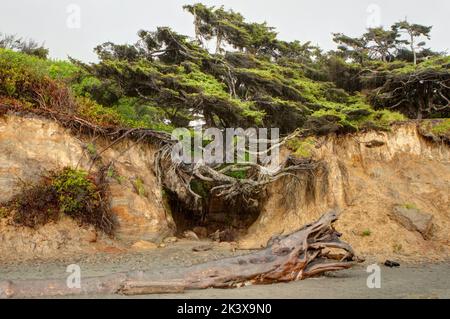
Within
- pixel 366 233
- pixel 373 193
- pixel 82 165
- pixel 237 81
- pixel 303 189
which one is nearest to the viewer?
pixel 82 165

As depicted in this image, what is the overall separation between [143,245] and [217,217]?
5802 mm

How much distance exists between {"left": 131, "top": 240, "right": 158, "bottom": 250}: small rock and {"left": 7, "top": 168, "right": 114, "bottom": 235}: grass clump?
810 mm

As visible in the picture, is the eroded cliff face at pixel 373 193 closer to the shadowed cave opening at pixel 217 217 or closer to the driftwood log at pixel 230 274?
the shadowed cave opening at pixel 217 217

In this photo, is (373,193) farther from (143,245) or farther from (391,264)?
(143,245)

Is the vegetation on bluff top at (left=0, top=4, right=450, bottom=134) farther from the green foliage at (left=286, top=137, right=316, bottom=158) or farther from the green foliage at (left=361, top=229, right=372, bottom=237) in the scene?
the green foliage at (left=361, top=229, right=372, bottom=237)

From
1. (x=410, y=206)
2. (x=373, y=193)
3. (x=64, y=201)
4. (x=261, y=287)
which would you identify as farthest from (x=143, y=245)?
(x=410, y=206)

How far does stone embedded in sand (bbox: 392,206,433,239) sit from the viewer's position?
12.7 metres

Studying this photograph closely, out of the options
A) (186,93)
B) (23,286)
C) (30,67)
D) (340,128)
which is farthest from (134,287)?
(340,128)

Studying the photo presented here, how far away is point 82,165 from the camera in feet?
40.8

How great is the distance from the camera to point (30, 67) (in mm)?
13539

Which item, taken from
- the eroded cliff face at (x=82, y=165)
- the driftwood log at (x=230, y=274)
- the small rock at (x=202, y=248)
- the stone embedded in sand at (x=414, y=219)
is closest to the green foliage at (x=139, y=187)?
the eroded cliff face at (x=82, y=165)

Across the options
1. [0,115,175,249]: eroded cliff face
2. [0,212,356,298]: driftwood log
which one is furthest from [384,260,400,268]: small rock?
[0,115,175,249]: eroded cliff face

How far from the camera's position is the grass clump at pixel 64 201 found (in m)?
10.6

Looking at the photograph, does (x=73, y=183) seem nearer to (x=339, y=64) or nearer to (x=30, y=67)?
(x=30, y=67)
